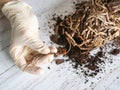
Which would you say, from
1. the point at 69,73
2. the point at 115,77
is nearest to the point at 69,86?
the point at 69,73

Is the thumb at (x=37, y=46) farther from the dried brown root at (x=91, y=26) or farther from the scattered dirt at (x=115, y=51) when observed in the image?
the scattered dirt at (x=115, y=51)

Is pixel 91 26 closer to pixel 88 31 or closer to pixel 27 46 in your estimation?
pixel 88 31

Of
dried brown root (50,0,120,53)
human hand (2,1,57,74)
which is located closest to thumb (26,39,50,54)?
human hand (2,1,57,74)

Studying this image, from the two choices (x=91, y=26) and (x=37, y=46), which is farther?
(x=91, y=26)

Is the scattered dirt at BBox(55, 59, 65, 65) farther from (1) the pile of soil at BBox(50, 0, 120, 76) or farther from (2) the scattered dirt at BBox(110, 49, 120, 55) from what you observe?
(2) the scattered dirt at BBox(110, 49, 120, 55)

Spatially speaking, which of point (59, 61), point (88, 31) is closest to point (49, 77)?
point (59, 61)

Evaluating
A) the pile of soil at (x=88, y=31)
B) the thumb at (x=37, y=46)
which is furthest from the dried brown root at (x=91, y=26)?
the thumb at (x=37, y=46)
